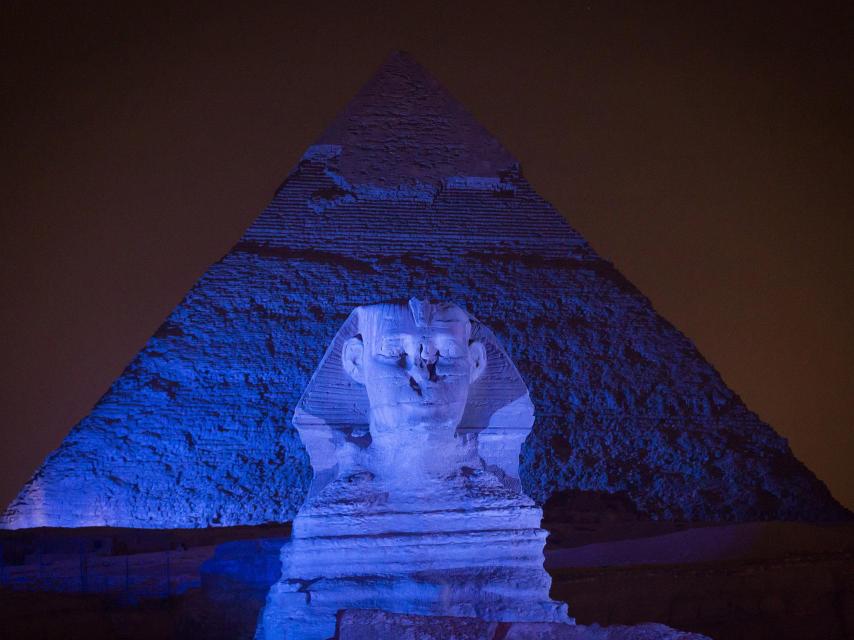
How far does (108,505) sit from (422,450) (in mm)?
13021

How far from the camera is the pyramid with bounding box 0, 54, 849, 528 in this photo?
51.8 ft

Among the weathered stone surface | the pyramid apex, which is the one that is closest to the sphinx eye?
the weathered stone surface

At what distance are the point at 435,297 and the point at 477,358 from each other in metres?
12.6

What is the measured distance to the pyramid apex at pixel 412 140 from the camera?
16234 millimetres

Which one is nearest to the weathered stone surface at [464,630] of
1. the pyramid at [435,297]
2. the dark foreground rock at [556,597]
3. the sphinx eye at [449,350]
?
the sphinx eye at [449,350]

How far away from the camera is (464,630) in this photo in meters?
2.28

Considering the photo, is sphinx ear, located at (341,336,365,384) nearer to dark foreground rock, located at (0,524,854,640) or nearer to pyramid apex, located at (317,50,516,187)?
dark foreground rock, located at (0,524,854,640)

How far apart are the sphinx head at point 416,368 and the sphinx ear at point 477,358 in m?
0.07

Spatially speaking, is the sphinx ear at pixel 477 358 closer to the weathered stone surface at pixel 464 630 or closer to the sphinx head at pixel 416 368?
the sphinx head at pixel 416 368

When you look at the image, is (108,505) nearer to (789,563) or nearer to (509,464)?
(789,563)

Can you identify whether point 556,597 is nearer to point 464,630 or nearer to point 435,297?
point 464,630

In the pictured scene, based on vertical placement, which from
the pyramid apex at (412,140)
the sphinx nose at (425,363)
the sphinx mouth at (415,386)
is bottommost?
the pyramid apex at (412,140)

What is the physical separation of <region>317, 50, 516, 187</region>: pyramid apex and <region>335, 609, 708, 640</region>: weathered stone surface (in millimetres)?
14212

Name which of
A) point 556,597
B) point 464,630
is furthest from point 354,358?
point 556,597
